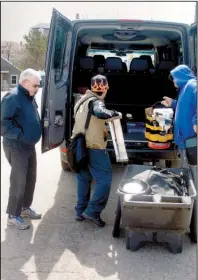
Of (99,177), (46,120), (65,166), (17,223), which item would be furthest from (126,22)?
(17,223)

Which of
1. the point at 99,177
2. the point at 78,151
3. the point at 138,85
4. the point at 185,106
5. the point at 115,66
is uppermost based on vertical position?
the point at 115,66

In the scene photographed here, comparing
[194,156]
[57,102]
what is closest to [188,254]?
[194,156]

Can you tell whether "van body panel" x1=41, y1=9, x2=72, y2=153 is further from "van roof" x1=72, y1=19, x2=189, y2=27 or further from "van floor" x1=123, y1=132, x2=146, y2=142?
"van floor" x1=123, y1=132, x2=146, y2=142

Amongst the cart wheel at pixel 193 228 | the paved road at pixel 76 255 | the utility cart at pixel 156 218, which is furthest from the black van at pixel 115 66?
the utility cart at pixel 156 218

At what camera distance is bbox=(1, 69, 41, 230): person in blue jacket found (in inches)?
146

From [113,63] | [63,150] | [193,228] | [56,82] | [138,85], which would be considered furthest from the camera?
[138,85]

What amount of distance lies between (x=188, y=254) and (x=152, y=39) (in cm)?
417

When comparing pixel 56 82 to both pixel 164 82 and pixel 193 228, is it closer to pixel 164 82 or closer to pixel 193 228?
pixel 193 228

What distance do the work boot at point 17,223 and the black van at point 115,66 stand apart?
95 cm

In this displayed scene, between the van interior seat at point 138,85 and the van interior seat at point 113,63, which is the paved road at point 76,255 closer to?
the van interior seat at point 138,85

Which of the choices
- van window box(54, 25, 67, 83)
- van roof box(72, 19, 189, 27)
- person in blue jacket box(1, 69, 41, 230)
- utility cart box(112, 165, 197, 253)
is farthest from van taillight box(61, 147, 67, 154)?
utility cart box(112, 165, 197, 253)

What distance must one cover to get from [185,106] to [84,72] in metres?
3.21

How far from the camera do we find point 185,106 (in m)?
3.76

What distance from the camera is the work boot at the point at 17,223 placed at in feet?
12.8
